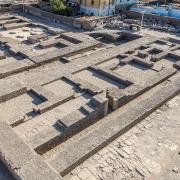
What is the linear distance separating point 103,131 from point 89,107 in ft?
4.67

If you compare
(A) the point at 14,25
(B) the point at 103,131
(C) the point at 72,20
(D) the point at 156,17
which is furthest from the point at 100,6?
(B) the point at 103,131

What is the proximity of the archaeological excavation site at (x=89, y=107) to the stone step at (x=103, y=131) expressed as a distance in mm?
35

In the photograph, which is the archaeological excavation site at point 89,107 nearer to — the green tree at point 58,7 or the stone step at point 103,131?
the stone step at point 103,131

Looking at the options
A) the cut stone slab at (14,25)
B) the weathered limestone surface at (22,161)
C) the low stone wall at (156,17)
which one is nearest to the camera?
the weathered limestone surface at (22,161)

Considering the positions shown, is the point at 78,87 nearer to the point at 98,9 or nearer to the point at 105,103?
the point at 105,103

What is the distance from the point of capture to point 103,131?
10.6 metres

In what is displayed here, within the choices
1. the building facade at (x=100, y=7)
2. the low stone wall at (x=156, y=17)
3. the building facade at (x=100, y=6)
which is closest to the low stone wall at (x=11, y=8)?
the building facade at (x=100, y=6)

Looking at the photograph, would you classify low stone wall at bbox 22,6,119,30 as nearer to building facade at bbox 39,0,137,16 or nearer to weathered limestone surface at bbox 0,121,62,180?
building facade at bbox 39,0,137,16

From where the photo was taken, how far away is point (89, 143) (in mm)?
10016

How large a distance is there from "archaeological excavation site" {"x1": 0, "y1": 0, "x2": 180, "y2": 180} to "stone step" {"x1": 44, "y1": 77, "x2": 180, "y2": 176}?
0.12 ft

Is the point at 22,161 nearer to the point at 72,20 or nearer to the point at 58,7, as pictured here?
the point at 72,20

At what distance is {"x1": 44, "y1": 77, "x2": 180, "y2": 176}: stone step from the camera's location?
30.6 ft

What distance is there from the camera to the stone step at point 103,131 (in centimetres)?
932

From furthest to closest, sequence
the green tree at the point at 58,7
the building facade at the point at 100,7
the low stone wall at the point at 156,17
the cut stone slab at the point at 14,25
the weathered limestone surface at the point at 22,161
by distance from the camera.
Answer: the green tree at the point at 58,7 → the building facade at the point at 100,7 → the low stone wall at the point at 156,17 → the cut stone slab at the point at 14,25 → the weathered limestone surface at the point at 22,161
